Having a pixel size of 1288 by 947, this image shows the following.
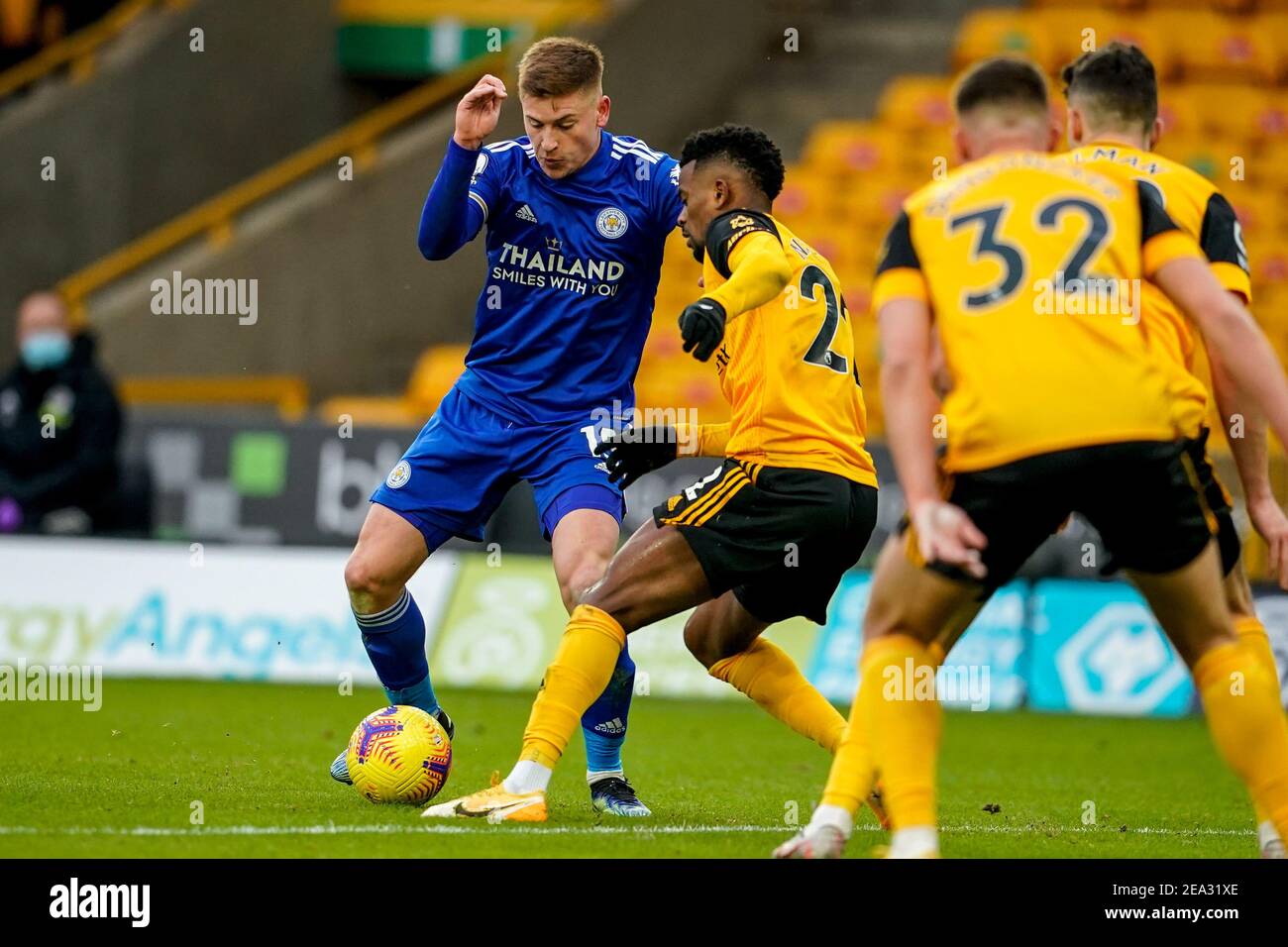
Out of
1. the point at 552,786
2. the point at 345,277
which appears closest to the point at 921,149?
the point at 345,277

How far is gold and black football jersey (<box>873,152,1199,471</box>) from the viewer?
475cm

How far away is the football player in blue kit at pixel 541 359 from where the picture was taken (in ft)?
22.6

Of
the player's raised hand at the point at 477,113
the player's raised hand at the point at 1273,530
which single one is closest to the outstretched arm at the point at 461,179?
the player's raised hand at the point at 477,113

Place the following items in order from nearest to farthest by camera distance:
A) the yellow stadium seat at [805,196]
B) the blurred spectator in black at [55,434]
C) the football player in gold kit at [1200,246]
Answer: the football player in gold kit at [1200,246] → the blurred spectator in black at [55,434] → the yellow stadium seat at [805,196]

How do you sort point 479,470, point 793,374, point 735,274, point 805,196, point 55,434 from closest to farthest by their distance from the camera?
point 735,274 < point 793,374 < point 479,470 < point 55,434 < point 805,196

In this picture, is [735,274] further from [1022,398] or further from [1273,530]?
[1273,530]

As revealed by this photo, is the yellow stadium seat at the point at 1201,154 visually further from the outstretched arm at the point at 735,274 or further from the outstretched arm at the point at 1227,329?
the outstretched arm at the point at 1227,329

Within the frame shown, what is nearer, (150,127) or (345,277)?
(345,277)

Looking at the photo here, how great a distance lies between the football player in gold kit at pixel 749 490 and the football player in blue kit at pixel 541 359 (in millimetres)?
684

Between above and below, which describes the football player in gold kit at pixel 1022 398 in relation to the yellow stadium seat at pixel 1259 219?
below

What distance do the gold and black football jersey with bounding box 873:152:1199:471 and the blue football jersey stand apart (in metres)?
2.29

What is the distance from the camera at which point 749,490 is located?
6145mm

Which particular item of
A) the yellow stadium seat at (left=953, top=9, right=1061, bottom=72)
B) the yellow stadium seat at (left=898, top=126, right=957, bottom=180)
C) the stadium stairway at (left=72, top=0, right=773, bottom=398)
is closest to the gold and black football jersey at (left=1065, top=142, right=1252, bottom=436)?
the yellow stadium seat at (left=898, top=126, right=957, bottom=180)

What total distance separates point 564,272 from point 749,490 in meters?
1.42
